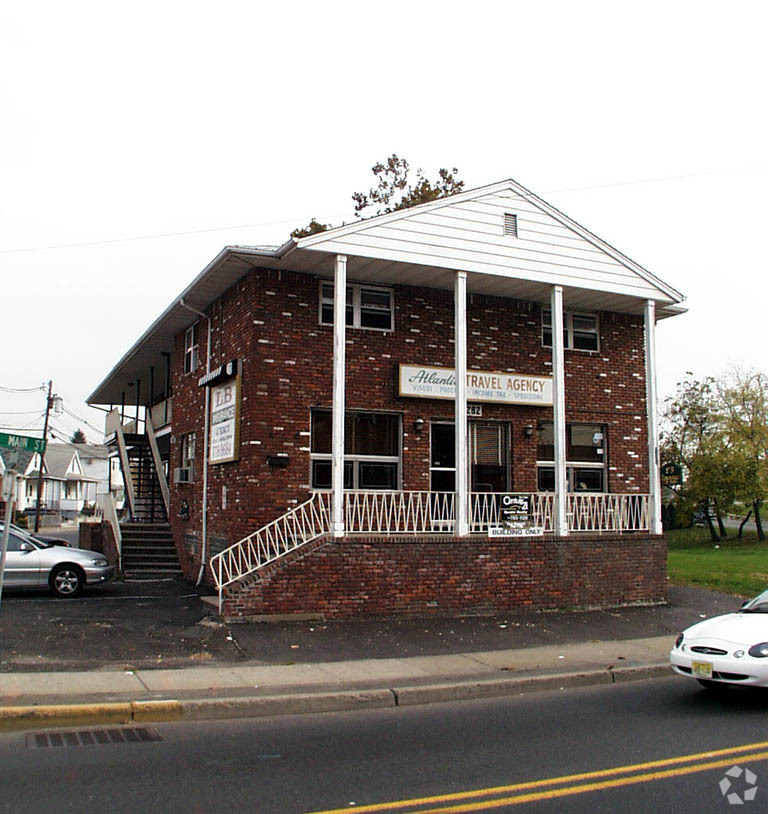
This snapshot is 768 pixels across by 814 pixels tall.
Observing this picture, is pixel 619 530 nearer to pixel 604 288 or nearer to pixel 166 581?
pixel 604 288

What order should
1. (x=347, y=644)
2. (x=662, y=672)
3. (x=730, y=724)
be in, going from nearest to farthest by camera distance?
(x=730, y=724) < (x=662, y=672) < (x=347, y=644)

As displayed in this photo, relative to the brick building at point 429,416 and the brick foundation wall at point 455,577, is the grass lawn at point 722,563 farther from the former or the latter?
the brick foundation wall at point 455,577

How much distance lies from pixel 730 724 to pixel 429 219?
10.2 meters

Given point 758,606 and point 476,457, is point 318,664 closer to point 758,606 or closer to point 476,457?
point 758,606

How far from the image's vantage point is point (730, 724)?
7.85 meters

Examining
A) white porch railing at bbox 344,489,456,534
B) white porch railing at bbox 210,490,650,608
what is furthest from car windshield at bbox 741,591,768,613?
white porch railing at bbox 344,489,456,534

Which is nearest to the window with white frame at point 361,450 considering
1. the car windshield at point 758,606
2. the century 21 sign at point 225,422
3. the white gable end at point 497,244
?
the century 21 sign at point 225,422

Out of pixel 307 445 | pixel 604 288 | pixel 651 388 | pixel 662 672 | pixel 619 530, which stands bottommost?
pixel 662 672

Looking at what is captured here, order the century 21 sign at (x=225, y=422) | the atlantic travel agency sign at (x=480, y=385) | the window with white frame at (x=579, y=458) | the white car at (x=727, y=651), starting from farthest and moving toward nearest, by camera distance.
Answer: the window with white frame at (x=579, y=458)
the atlantic travel agency sign at (x=480, y=385)
the century 21 sign at (x=225, y=422)
the white car at (x=727, y=651)

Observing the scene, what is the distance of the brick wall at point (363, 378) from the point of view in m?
15.6

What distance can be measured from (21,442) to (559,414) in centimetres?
966

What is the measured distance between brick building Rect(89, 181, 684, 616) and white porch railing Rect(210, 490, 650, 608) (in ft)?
0.24

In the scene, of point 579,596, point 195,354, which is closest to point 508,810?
point 579,596
